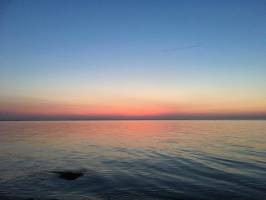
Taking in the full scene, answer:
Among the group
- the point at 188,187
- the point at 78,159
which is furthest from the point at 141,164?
the point at 188,187

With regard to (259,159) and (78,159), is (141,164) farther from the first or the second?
(259,159)

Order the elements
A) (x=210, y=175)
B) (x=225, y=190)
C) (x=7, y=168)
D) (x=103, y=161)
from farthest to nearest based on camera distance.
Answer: (x=103, y=161) < (x=7, y=168) < (x=210, y=175) < (x=225, y=190)

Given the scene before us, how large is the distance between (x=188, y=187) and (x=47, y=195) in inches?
425

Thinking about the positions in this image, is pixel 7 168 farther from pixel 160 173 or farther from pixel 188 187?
pixel 188 187

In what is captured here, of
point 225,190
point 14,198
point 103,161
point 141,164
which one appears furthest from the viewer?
point 103,161

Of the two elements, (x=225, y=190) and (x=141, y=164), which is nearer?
(x=225, y=190)

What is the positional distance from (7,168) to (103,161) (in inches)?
445

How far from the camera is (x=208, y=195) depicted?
1898 cm

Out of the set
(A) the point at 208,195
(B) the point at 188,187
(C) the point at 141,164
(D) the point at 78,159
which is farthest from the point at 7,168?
(A) the point at 208,195

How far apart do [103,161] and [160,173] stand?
33.8 feet

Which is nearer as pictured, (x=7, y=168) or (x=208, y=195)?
(x=208, y=195)

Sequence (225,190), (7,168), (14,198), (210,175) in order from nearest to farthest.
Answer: (14,198)
(225,190)
(210,175)
(7,168)

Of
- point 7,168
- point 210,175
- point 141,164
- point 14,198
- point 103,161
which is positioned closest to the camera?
point 14,198

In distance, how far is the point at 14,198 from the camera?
17984 mm
